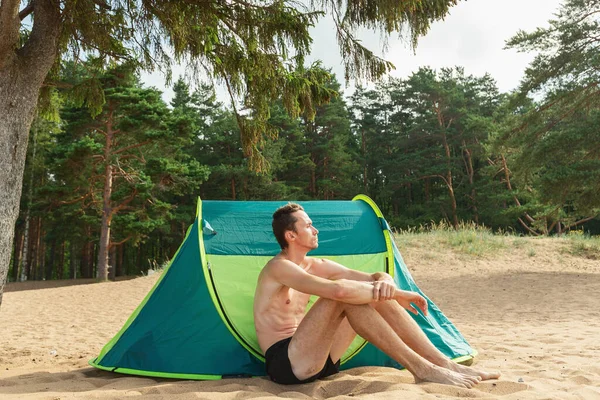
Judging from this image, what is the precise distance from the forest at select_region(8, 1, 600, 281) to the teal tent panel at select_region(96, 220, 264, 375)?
2.44 meters

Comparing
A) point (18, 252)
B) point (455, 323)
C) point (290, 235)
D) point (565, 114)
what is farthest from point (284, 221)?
point (18, 252)

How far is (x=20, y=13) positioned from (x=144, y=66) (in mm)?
1356

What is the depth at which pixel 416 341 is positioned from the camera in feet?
8.78

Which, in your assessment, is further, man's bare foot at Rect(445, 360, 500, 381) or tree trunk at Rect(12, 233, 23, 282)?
tree trunk at Rect(12, 233, 23, 282)

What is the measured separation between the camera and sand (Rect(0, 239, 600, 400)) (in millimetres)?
2537

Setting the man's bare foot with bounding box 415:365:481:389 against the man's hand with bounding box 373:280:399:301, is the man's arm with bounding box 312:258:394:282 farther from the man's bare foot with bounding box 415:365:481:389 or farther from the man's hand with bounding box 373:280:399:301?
the man's bare foot with bounding box 415:365:481:389

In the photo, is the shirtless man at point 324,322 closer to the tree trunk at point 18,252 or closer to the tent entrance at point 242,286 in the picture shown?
the tent entrance at point 242,286

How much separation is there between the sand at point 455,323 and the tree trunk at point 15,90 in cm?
115

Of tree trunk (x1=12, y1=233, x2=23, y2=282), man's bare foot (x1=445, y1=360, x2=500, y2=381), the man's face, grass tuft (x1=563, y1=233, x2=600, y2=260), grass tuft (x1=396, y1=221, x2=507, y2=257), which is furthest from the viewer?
tree trunk (x1=12, y1=233, x2=23, y2=282)

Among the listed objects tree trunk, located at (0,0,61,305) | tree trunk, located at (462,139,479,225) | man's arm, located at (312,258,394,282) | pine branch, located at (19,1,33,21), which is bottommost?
man's arm, located at (312,258,394,282)

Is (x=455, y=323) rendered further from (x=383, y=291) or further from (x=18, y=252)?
(x=18, y=252)

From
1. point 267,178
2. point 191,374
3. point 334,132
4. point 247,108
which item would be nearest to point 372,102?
point 334,132

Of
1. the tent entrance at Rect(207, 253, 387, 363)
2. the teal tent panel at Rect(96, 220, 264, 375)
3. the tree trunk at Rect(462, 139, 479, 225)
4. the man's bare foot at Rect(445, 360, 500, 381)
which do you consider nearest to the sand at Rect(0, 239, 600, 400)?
the man's bare foot at Rect(445, 360, 500, 381)

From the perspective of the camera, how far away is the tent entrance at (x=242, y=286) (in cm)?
320
